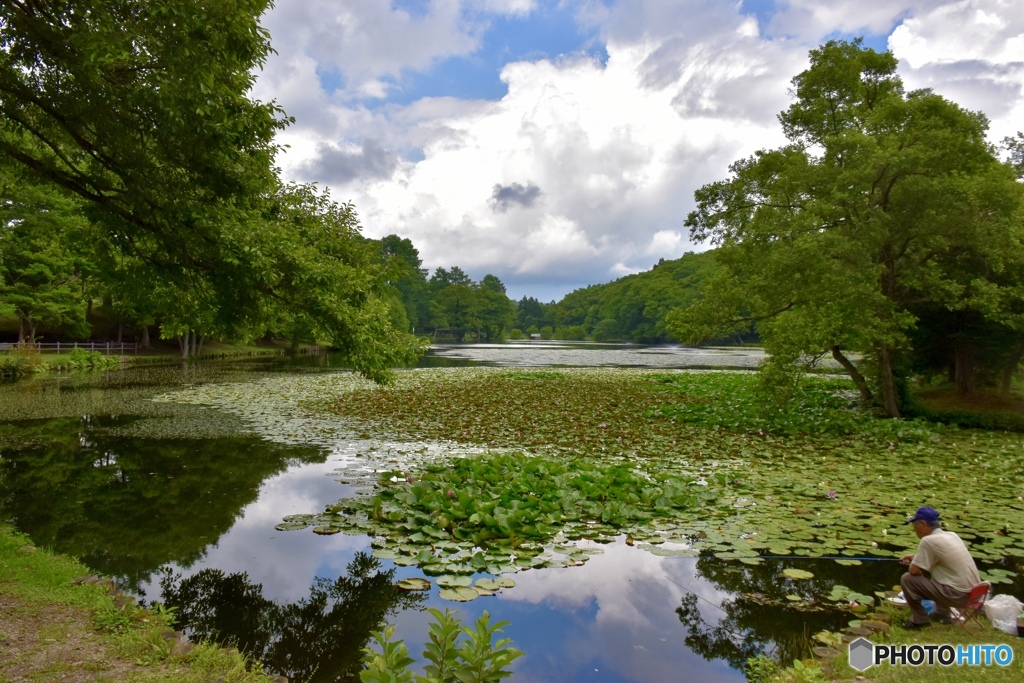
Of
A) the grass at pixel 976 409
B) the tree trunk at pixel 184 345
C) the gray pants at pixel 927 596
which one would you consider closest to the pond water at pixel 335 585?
the gray pants at pixel 927 596

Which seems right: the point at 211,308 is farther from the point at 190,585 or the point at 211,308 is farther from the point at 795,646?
the point at 795,646

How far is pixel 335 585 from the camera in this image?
691 cm

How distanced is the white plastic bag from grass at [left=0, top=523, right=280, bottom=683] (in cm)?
613

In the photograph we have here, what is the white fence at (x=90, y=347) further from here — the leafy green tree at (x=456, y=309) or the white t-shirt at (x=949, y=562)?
the leafy green tree at (x=456, y=309)

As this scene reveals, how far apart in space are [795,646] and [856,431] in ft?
Answer: 40.4

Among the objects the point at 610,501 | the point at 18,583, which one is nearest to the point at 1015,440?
the point at 610,501

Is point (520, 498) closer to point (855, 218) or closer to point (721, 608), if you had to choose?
point (721, 608)

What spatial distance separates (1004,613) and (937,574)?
548 millimetres

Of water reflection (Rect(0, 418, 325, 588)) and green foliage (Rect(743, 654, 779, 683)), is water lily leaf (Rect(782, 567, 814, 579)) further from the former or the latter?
water reflection (Rect(0, 418, 325, 588))

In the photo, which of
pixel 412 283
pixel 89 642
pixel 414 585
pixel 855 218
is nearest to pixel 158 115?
pixel 89 642

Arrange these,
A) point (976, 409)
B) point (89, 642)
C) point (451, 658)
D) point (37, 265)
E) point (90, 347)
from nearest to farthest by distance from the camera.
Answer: point (451, 658) → point (89, 642) → point (976, 409) → point (37, 265) → point (90, 347)

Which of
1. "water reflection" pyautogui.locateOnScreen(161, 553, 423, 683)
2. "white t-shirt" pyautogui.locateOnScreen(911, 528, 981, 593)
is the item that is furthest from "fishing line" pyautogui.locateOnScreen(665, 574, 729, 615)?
"water reflection" pyautogui.locateOnScreen(161, 553, 423, 683)

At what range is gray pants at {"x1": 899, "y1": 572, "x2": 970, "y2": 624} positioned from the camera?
17.2 feet

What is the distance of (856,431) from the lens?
626 inches
